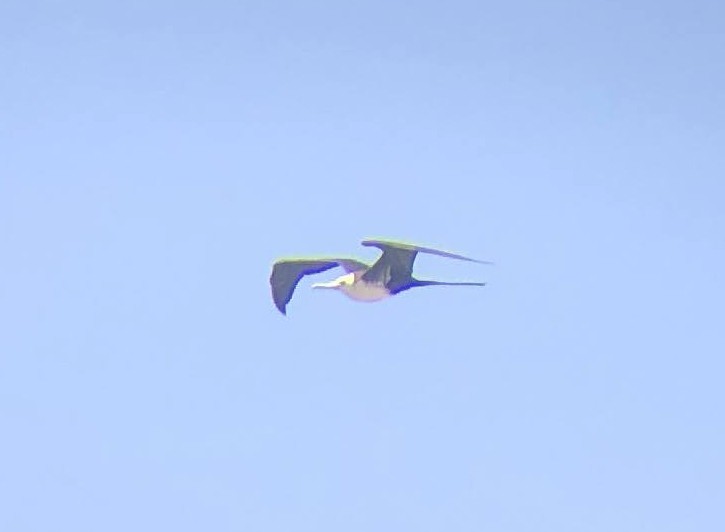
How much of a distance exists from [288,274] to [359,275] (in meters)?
0.59

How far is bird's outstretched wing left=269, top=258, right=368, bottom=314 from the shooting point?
10.3 m

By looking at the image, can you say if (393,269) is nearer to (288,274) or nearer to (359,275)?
(359,275)

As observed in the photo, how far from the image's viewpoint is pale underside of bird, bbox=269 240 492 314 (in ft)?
32.6

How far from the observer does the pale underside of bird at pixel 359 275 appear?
9938 mm

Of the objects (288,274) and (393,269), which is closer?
(393,269)

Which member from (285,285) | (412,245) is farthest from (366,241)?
(285,285)

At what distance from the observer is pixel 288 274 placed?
1041cm

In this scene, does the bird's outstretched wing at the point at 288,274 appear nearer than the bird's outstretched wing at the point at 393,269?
No

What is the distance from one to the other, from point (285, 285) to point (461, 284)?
1670mm

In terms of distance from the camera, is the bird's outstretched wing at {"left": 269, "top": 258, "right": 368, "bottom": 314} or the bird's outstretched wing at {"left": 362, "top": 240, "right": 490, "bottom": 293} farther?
the bird's outstretched wing at {"left": 269, "top": 258, "right": 368, "bottom": 314}

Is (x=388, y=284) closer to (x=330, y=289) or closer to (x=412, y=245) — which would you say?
(x=330, y=289)

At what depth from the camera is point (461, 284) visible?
9.37m

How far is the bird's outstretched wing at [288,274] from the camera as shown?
10305 mm

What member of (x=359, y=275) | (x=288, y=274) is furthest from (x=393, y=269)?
(x=288, y=274)
